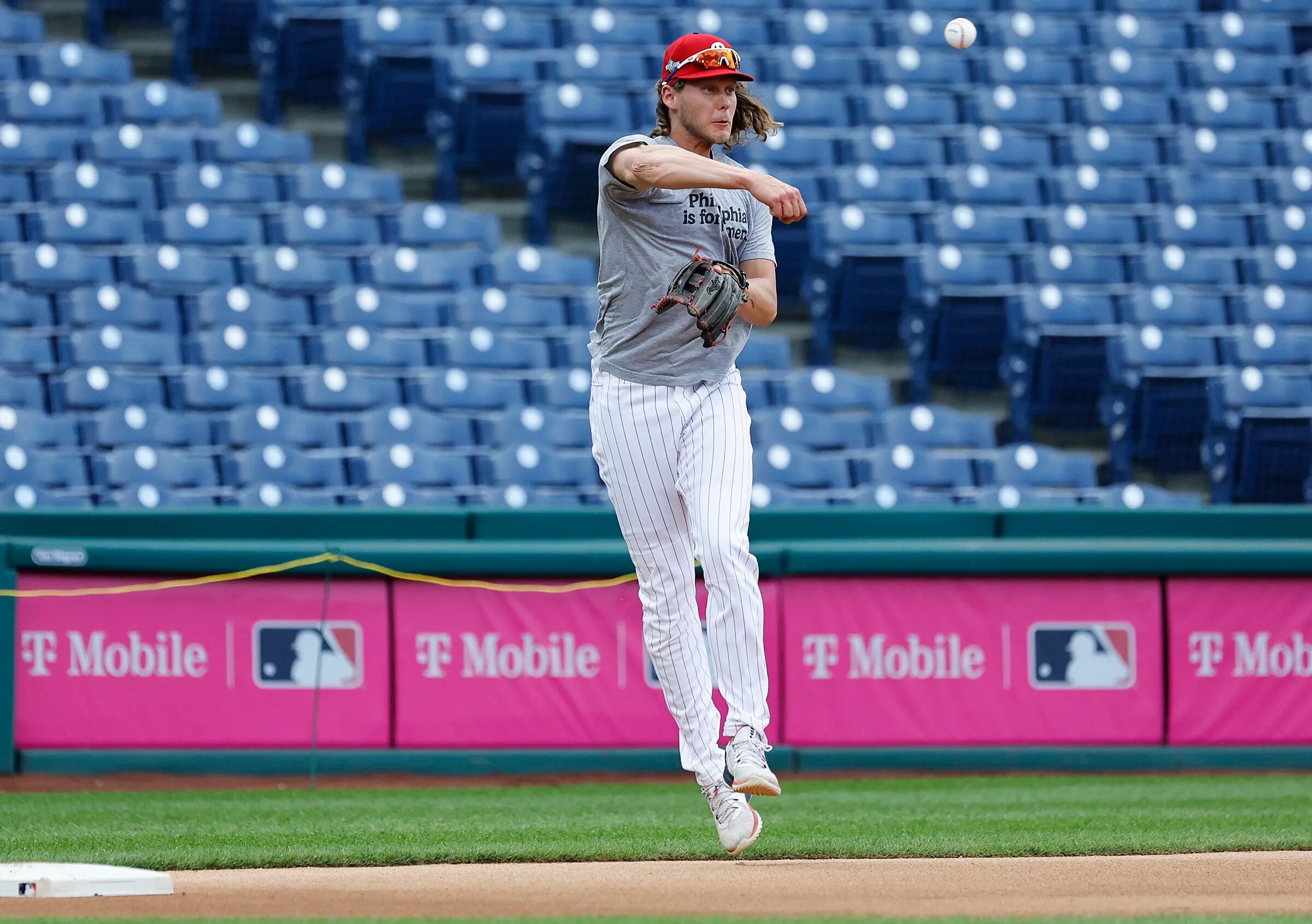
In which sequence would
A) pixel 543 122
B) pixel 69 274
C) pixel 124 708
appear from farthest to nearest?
pixel 543 122 → pixel 69 274 → pixel 124 708

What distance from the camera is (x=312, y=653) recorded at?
6758 millimetres

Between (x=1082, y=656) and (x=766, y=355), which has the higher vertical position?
(x=766, y=355)

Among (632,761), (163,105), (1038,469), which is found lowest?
(632,761)

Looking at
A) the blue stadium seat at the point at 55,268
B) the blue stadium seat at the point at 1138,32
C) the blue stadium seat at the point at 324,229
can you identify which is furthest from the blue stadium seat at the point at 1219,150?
the blue stadium seat at the point at 55,268

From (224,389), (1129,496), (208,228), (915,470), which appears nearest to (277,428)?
(224,389)

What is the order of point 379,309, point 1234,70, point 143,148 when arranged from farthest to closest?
point 1234,70 < point 143,148 < point 379,309

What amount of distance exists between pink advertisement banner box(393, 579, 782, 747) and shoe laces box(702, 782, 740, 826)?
120 inches

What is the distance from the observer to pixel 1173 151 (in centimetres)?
1127

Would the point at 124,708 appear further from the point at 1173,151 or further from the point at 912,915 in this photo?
the point at 1173,151

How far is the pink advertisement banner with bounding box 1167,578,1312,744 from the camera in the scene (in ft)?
22.8

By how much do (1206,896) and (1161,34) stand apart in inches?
374

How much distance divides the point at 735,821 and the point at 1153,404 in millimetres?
6585

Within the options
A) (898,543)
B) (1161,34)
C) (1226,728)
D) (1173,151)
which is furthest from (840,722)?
(1161,34)

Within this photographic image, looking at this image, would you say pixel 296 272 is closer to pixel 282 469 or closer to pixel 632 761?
pixel 282 469
